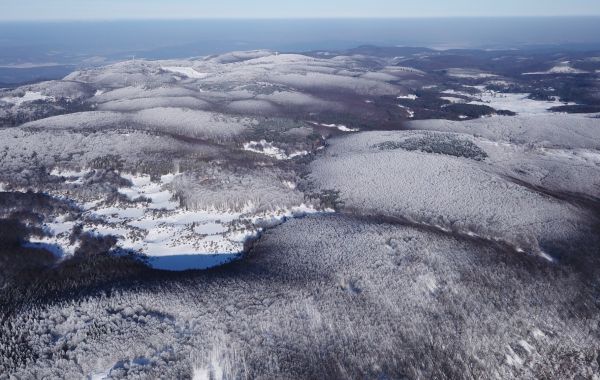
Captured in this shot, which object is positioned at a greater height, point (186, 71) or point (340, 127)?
point (186, 71)

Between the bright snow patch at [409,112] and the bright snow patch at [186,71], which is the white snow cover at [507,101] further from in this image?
the bright snow patch at [186,71]

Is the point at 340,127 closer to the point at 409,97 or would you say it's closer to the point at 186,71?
the point at 409,97

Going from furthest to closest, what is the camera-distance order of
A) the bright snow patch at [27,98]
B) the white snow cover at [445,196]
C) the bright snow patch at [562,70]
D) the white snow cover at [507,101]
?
the bright snow patch at [562,70]
the white snow cover at [507,101]
the bright snow patch at [27,98]
the white snow cover at [445,196]

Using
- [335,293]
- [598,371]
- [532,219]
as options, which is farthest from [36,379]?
[532,219]

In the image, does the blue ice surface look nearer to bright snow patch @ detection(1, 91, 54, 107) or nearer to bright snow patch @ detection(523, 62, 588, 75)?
bright snow patch @ detection(1, 91, 54, 107)

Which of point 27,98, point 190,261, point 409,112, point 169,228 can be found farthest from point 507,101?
point 27,98

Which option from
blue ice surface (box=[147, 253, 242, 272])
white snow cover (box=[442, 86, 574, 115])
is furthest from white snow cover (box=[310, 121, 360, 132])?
blue ice surface (box=[147, 253, 242, 272])

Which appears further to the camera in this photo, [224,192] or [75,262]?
[224,192]

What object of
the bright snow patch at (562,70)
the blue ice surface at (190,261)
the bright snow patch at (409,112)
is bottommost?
the blue ice surface at (190,261)

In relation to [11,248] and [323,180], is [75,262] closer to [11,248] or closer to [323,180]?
[11,248]

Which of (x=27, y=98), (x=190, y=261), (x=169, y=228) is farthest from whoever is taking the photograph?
(x=27, y=98)

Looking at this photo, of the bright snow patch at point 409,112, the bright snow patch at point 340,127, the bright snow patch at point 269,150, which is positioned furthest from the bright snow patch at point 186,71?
the bright snow patch at point 269,150
